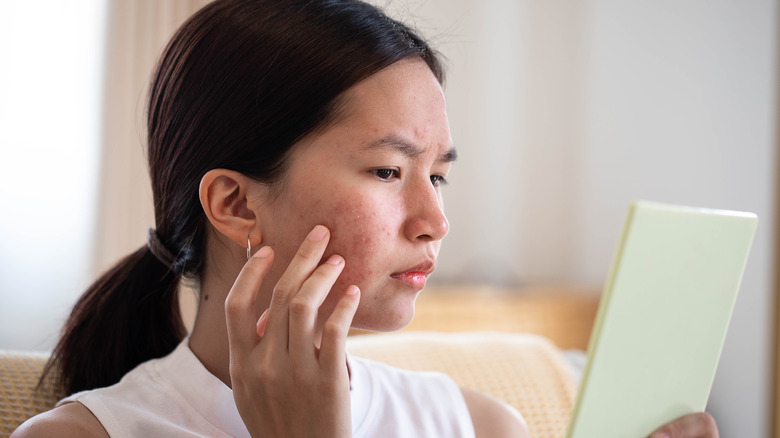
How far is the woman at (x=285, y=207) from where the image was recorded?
83 centimetres

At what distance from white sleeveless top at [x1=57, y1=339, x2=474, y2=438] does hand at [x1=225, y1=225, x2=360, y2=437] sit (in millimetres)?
147

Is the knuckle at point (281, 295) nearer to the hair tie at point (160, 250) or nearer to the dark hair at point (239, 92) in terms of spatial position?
the dark hair at point (239, 92)

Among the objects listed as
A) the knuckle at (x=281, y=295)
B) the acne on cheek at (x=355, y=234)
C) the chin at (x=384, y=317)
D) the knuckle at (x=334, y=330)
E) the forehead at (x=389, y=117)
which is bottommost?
the chin at (x=384, y=317)

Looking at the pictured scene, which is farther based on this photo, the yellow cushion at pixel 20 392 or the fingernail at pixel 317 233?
the yellow cushion at pixel 20 392

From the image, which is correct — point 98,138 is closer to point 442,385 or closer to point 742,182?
point 442,385

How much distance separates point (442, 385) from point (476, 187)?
2.31m

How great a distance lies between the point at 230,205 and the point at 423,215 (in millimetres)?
271

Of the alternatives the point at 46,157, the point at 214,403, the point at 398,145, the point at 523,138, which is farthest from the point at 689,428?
the point at 523,138

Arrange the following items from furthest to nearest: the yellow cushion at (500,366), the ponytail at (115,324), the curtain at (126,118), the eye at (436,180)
Result: the curtain at (126,118) < the yellow cushion at (500,366) < the ponytail at (115,324) < the eye at (436,180)

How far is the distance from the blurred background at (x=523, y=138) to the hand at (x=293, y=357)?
1.22 meters

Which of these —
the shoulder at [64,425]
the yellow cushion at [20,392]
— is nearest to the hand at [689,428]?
the shoulder at [64,425]

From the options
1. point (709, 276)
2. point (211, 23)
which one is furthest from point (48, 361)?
point (709, 276)

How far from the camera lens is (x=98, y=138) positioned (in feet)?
7.93

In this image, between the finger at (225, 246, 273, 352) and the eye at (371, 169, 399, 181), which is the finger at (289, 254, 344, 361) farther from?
the eye at (371, 169, 399, 181)
